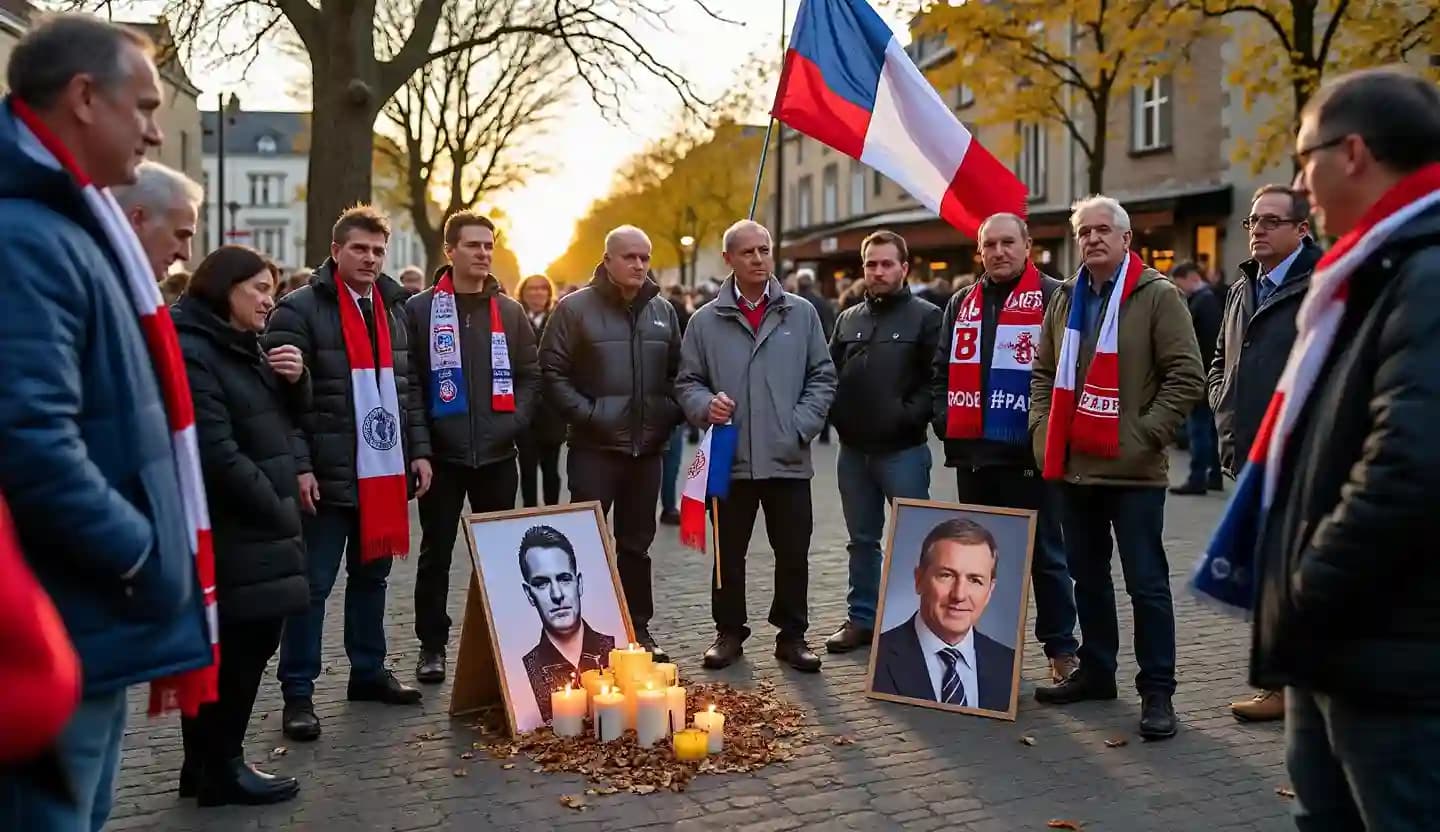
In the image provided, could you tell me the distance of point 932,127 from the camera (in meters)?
6.59

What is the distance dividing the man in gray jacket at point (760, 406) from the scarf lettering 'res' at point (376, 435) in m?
1.53

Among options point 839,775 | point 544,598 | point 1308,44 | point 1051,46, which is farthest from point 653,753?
point 1051,46

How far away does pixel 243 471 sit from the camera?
424cm

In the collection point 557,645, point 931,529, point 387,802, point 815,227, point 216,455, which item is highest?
point 815,227

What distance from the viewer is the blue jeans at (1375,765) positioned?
236 centimetres

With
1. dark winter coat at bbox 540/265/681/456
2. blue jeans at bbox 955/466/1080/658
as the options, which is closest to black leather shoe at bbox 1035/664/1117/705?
Answer: blue jeans at bbox 955/466/1080/658

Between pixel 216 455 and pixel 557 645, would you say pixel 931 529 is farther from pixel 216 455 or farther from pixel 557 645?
pixel 216 455

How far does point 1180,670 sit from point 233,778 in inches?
173

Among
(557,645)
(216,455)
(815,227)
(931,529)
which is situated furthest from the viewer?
(815,227)

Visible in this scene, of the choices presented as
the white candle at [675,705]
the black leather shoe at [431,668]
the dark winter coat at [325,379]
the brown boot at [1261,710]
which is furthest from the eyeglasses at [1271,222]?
the black leather shoe at [431,668]

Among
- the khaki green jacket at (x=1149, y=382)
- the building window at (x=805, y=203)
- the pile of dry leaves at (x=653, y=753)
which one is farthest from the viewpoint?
the building window at (x=805, y=203)

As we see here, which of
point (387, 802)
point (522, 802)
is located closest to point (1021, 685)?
point (522, 802)

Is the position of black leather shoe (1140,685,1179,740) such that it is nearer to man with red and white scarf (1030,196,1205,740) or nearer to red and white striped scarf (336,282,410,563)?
man with red and white scarf (1030,196,1205,740)

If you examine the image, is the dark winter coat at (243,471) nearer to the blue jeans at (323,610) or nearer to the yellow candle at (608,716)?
the blue jeans at (323,610)
